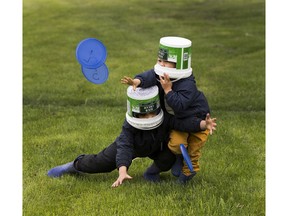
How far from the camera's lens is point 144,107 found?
194 inches

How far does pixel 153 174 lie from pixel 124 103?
4711 millimetres

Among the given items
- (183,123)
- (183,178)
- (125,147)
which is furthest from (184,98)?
(183,178)

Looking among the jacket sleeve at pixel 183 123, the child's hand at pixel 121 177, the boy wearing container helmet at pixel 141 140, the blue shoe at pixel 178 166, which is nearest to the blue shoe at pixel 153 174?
the boy wearing container helmet at pixel 141 140

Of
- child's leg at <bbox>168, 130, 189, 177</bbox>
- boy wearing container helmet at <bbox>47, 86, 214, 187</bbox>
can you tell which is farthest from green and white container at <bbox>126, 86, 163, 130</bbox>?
child's leg at <bbox>168, 130, 189, 177</bbox>

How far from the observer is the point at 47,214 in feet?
15.5

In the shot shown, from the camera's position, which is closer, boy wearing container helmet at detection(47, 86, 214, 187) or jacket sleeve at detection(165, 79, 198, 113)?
jacket sleeve at detection(165, 79, 198, 113)

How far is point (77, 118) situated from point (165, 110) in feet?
12.5

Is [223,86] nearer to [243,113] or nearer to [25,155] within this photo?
[243,113]

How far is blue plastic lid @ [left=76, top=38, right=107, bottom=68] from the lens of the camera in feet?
17.0

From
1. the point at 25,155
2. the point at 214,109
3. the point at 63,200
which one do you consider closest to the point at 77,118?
the point at 25,155

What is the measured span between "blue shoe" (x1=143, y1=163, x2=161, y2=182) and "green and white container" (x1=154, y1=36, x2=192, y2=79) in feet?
3.75

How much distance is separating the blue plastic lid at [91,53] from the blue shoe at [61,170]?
49.3 inches

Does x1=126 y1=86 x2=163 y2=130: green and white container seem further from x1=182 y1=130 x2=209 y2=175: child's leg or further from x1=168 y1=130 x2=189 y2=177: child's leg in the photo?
x1=182 y1=130 x2=209 y2=175: child's leg

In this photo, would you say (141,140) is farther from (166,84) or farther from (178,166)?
(166,84)
